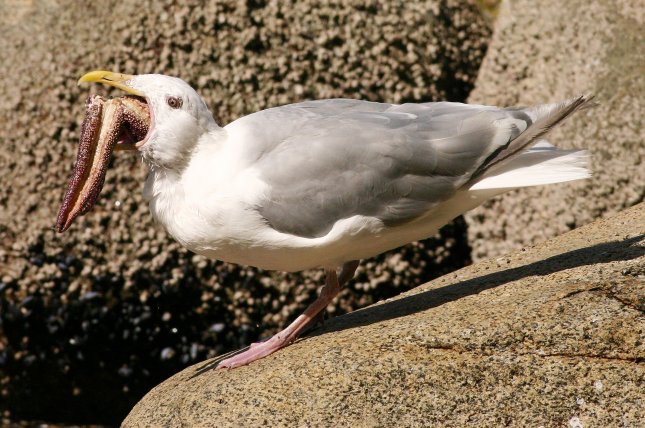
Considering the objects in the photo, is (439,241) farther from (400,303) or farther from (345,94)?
(400,303)

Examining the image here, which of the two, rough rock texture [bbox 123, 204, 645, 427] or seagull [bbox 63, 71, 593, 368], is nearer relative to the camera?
rough rock texture [bbox 123, 204, 645, 427]

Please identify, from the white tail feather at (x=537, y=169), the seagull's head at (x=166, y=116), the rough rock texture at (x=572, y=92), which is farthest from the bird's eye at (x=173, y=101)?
the rough rock texture at (x=572, y=92)

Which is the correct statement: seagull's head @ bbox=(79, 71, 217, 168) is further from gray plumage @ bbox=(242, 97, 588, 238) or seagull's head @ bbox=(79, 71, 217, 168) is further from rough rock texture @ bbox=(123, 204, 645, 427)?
rough rock texture @ bbox=(123, 204, 645, 427)

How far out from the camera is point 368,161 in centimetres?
414

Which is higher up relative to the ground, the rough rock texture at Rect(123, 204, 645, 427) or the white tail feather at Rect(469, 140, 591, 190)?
the white tail feather at Rect(469, 140, 591, 190)

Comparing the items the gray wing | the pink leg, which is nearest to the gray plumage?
the gray wing

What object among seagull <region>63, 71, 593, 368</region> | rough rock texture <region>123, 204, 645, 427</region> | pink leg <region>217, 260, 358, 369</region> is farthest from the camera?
pink leg <region>217, 260, 358, 369</region>

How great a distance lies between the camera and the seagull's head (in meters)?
4.14

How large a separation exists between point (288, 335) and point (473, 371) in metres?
0.96

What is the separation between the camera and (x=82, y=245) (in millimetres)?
5941

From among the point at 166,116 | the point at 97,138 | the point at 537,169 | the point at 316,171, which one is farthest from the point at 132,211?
the point at 537,169

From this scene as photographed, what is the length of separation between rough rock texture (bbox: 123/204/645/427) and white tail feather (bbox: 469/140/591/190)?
1.34 feet

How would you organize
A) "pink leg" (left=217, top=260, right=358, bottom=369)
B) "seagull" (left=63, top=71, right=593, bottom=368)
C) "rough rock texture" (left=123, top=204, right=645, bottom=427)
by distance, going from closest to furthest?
"rough rock texture" (left=123, top=204, right=645, bottom=427) < "seagull" (left=63, top=71, right=593, bottom=368) < "pink leg" (left=217, top=260, right=358, bottom=369)

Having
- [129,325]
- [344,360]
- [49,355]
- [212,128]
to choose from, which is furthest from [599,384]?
[49,355]
